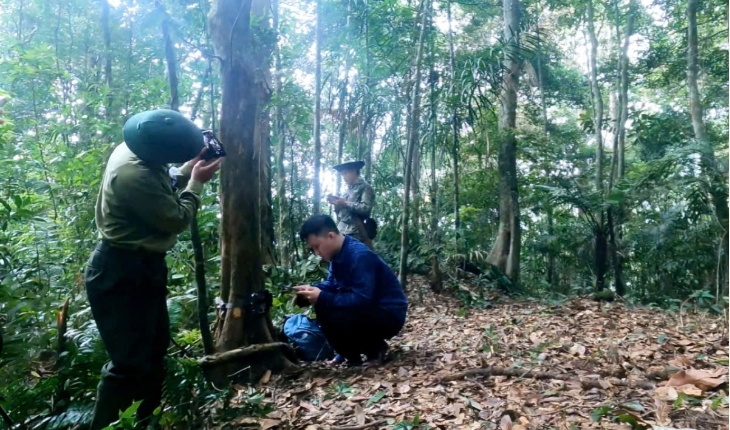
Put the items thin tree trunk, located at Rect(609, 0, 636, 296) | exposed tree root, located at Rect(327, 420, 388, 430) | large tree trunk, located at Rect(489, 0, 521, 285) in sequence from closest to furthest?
exposed tree root, located at Rect(327, 420, 388, 430) < thin tree trunk, located at Rect(609, 0, 636, 296) < large tree trunk, located at Rect(489, 0, 521, 285)

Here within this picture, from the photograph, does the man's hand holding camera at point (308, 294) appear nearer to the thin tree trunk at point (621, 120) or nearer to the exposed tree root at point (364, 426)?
the exposed tree root at point (364, 426)

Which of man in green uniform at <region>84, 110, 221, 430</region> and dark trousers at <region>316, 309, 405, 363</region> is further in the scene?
dark trousers at <region>316, 309, 405, 363</region>

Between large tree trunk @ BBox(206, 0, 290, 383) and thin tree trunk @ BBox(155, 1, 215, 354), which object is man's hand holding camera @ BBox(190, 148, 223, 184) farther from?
large tree trunk @ BBox(206, 0, 290, 383)

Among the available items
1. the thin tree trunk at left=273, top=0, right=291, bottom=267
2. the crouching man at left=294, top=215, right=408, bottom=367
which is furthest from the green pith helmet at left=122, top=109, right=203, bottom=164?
the thin tree trunk at left=273, top=0, right=291, bottom=267

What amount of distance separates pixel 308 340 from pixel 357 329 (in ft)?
1.65

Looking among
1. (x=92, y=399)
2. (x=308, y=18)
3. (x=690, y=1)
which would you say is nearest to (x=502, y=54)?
(x=690, y=1)

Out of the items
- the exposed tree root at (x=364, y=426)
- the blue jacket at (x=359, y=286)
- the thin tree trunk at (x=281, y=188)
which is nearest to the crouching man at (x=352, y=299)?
the blue jacket at (x=359, y=286)

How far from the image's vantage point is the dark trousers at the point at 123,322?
2.21 metres

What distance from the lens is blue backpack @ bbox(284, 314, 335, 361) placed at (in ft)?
12.3

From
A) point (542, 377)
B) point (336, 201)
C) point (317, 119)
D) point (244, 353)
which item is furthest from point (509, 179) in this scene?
point (244, 353)

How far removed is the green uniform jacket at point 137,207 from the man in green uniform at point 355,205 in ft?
11.0

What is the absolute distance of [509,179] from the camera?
8.48 metres

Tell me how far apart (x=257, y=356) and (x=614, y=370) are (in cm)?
204

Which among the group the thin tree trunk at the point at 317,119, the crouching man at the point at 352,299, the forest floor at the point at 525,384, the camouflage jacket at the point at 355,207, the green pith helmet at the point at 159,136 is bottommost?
the forest floor at the point at 525,384
